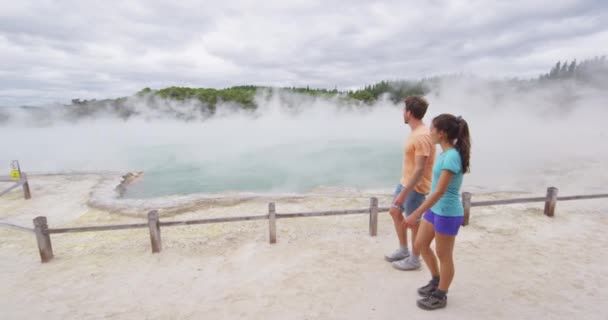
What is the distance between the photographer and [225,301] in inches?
119

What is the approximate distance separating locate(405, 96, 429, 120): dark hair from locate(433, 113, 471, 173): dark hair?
0.50 metres

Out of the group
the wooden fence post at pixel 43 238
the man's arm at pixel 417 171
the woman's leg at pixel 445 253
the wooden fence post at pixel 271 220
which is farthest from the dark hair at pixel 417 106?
the wooden fence post at pixel 43 238

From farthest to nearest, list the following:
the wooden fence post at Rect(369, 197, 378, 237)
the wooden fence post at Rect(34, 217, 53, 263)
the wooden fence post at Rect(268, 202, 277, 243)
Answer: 1. the wooden fence post at Rect(369, 197, 378, 237)
2. the wooden fence post at Rect(268, 202, 277, 243)
3. the wooden fence post at Rect(34, 217, 53, 263)

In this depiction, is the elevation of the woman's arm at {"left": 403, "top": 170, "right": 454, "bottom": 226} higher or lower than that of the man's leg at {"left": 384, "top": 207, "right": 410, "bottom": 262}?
higher

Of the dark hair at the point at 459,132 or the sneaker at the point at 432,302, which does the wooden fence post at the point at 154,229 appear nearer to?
the sneaker at the point at 432,302

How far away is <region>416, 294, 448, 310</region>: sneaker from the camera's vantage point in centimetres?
264

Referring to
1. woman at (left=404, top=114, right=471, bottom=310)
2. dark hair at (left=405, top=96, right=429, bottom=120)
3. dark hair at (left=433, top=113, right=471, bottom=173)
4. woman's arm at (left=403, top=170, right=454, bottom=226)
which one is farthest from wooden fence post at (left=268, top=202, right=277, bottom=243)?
dark hair at (left=433, top=113, right=471, bottom=173)

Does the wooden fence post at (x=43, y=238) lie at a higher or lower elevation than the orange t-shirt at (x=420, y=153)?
lower

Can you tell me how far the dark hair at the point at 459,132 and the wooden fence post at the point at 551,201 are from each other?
4111 mm

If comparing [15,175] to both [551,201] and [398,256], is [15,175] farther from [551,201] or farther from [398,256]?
[551,201]

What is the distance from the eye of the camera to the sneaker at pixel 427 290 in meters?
2.71

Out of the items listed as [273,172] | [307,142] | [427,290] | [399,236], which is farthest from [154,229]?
[307,142]

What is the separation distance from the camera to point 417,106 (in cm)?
270

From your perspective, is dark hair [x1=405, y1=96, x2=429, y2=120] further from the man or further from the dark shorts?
the dark shorts
